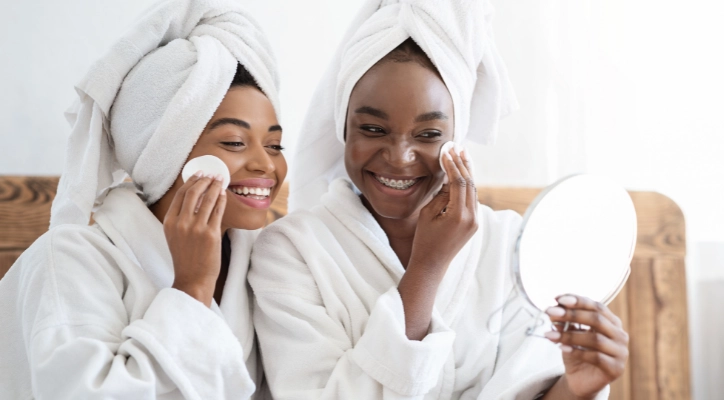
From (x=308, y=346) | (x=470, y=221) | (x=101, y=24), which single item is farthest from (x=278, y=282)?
(x=101, y=24)

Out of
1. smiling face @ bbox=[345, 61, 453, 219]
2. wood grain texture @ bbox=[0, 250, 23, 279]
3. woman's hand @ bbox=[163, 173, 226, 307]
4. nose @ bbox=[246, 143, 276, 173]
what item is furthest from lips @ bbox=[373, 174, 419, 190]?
wood grain texture @ bbox=[0, 250, 23, 279]

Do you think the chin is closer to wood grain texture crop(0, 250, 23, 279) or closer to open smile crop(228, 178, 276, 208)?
open smile crop(228, 178, 276, 208)

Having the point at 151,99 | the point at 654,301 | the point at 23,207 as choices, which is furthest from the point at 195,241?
the point at 654,301

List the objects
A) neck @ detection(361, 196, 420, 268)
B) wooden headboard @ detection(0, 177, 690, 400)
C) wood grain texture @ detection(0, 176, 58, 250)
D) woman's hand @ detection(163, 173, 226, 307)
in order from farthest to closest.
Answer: wooden headboard @ detection(0, 177, 690, 400) < wood grain texture @ detection(0, 176, 58, 250) < neck @ detection(361, 196, 420, 268) < woman's hand @ detection(163, 173, 226, 307)

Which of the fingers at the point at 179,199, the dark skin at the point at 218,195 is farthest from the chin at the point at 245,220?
the fingers at the point at 179,199

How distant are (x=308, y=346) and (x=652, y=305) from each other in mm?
1141

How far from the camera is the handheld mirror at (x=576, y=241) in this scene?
92cm

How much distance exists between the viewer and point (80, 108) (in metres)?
1.20

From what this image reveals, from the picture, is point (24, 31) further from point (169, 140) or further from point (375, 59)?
point (375, 59)

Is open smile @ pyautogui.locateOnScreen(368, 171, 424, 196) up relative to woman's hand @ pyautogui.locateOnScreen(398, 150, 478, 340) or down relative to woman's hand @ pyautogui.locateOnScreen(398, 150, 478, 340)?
up

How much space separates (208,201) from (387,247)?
0.36 metres

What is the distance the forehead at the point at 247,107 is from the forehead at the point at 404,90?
0.54 ft

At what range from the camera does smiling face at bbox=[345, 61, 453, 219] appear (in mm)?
1187

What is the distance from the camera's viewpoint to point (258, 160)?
1.17 meters
